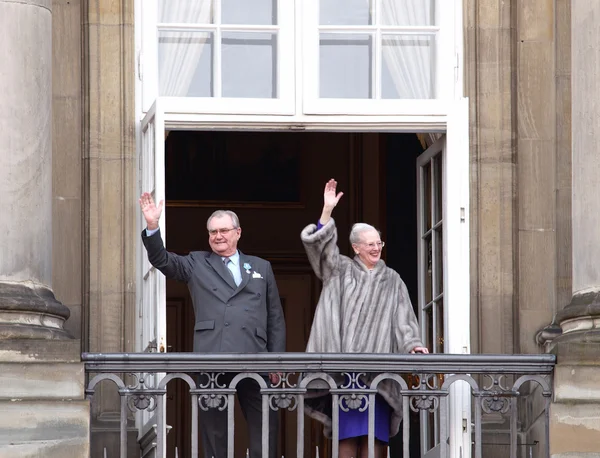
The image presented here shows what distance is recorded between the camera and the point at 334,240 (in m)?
Result: 11.7

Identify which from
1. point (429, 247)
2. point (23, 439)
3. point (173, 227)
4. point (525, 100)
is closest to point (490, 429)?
point (429, 247)

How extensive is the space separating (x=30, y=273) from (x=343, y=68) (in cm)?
254

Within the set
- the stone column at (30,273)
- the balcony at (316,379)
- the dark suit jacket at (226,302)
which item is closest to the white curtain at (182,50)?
the stone column at (30,273)

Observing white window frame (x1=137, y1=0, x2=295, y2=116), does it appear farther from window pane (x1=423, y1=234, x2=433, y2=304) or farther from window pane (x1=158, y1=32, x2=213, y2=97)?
window pane (x1=423, y1=234, x2=433, y2=304)

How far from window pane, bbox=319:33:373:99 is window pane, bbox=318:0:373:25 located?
9 cm

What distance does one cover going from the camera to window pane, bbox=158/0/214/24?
Result: 12992mm

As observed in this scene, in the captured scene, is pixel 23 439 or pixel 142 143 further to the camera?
pixel 142 143

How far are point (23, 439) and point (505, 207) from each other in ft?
11.6

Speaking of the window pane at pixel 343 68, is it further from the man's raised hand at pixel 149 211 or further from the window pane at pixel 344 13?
the man's raised hand at pixel 149 211

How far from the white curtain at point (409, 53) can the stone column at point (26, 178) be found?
2283 mm

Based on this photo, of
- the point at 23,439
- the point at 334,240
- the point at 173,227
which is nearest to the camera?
the point at 23,439

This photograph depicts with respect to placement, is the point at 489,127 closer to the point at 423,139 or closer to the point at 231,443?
the point at 423,139

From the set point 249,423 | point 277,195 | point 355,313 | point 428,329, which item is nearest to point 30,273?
point 249,423

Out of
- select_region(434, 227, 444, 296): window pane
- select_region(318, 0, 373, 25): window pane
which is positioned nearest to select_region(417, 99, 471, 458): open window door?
select_region(434, 227, 444, 296): window pane
